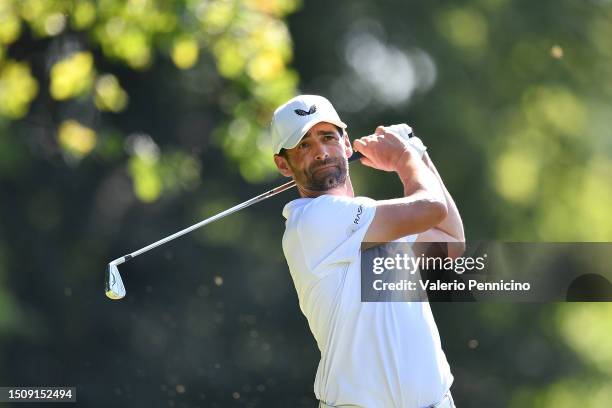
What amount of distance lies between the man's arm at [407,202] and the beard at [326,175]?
0.24ft

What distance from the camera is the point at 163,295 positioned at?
8867 millimetres

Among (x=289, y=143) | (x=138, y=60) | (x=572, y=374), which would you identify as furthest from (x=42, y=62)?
(x=572, y=374)

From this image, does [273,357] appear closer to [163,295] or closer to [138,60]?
[163,295]

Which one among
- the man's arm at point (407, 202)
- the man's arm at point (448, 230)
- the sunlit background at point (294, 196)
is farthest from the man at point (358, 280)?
the sunlit background at point (294, 196)

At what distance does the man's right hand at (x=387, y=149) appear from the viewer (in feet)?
10.4

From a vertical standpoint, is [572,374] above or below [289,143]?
below

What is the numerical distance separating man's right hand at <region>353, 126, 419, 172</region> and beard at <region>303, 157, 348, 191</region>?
2.5 inches

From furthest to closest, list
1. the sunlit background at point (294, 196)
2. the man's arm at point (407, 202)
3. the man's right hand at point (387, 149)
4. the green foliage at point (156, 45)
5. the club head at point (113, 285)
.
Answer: the sunlit background at point (294, 196), the green foliage at point (156, 45), the club head at point (113, 285), the man's right hand at point (387, 149), the man's arm at point (407, 202)

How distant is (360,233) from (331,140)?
303 millimetres

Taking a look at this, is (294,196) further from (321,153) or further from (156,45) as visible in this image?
(321,153)

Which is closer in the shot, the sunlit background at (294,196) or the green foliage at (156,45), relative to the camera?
the green foliage at (156,45)

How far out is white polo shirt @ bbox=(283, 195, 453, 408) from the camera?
9.82 feet

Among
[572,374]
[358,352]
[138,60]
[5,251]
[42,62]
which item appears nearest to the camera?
[358,352]

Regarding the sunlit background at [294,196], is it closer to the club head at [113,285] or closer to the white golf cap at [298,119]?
the club head at [113,285]
